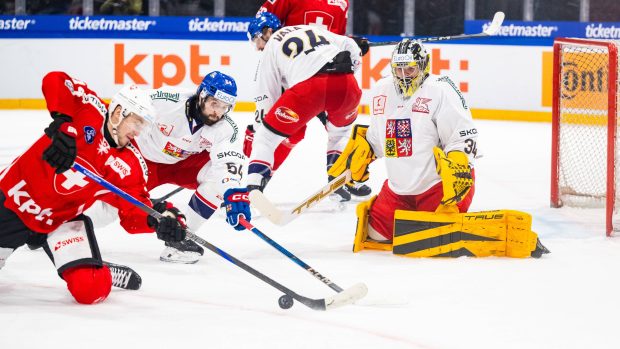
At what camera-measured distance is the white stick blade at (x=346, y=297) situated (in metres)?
3.46

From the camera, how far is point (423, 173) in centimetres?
449

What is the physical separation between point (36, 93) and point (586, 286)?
271 inches

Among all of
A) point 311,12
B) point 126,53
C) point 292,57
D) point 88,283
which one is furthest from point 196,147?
point 126,53

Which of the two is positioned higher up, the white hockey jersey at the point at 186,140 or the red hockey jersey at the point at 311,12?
the red hockey jersey at the point at 311,12

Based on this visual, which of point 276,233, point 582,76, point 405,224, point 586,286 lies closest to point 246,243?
point 276,233

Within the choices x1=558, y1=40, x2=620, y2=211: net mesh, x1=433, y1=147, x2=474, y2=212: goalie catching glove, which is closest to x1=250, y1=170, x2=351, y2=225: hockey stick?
x1=433, y1=147, x2=474, y2=212: goalie catching glove

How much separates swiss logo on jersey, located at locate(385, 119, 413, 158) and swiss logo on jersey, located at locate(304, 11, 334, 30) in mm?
1898

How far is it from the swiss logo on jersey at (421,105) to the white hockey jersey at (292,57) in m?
0.91

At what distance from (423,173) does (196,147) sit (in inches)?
38.7

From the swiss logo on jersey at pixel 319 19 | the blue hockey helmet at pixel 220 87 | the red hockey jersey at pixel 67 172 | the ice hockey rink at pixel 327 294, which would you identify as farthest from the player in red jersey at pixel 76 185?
the swiss logo on jersey at pixel 319 19

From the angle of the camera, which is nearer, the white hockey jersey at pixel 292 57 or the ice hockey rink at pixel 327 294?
the ice hockey rink at pixel 327 294

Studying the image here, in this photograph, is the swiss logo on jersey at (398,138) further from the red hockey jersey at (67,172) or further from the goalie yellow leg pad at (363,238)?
the red hockey jersey at (67,172)

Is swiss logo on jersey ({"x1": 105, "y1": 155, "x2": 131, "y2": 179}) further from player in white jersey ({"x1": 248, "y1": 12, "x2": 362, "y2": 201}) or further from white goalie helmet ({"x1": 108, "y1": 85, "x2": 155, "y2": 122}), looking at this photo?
player in white jersey ({"x1": 248, "y1": 12, "x2": 362, "y2": 201})

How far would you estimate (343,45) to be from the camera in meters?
5.38
